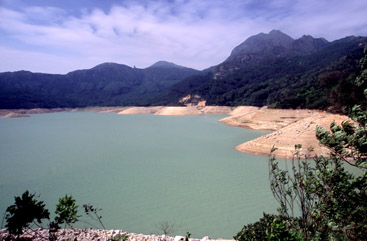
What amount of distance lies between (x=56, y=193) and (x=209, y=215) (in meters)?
8.17

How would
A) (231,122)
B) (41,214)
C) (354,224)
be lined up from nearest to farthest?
1. (41,214)
2. (354,224)
3. (231,122)

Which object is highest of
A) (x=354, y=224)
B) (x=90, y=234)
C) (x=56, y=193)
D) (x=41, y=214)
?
(x=41, y=214)

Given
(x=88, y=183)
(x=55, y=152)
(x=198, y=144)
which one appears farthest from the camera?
(x=198, y=144)

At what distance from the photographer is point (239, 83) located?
9044 cm

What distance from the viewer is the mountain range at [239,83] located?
34656 mm

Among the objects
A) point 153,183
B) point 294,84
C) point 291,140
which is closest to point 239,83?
point 294,84

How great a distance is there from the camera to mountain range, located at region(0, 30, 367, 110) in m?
34.7

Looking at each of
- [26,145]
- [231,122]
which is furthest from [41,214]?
[231,122]

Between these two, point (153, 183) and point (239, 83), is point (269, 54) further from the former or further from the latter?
point (153, 183)

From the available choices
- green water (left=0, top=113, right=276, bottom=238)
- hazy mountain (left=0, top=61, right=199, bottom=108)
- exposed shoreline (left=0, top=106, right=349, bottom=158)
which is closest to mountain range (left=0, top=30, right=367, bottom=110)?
hazy mountain (left=0, top=61, right=199, bottom=108)

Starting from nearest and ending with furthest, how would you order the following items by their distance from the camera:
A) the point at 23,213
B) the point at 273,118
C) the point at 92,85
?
the point at 23,213, the point at 273,118, the point at 92,85

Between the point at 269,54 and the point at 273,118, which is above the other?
the point at 269,54

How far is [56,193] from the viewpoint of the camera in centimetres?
1200

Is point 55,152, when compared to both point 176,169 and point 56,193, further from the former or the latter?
point 176,169
